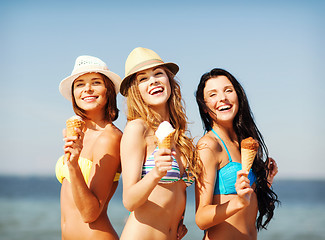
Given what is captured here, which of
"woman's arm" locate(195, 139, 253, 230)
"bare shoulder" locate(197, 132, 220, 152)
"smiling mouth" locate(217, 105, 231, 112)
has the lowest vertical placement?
"woman's arm" locate(195, 139, 253, 230)

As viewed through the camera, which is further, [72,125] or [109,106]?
[109,106]

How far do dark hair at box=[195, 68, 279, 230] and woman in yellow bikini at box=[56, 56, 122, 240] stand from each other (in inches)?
38.6

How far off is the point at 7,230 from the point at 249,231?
731 inches

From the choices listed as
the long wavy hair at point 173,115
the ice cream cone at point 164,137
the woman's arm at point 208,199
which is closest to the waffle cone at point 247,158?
the woman's arm at point 208,199

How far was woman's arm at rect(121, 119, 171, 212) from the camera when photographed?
332cm

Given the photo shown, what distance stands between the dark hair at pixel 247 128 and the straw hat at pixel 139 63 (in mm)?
488

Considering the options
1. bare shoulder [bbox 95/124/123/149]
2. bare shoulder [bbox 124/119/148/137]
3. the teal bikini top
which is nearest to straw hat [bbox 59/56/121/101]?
bare shoulder [bbox 95/124/123/149]

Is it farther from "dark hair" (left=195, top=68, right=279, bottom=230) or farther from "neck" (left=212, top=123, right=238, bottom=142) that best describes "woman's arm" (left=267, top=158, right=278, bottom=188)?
"neck" (left=212, top=123, right=238, bottom=142)

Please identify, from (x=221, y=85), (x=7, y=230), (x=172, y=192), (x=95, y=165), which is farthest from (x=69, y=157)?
(x=7, y=230)

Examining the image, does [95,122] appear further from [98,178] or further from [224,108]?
[224,108]

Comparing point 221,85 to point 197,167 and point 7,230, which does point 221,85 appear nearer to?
point 197,167

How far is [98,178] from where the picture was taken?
406 centimetres

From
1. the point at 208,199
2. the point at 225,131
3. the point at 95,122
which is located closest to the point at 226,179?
the point at 208,199

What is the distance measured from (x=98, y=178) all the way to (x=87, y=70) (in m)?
1.17
